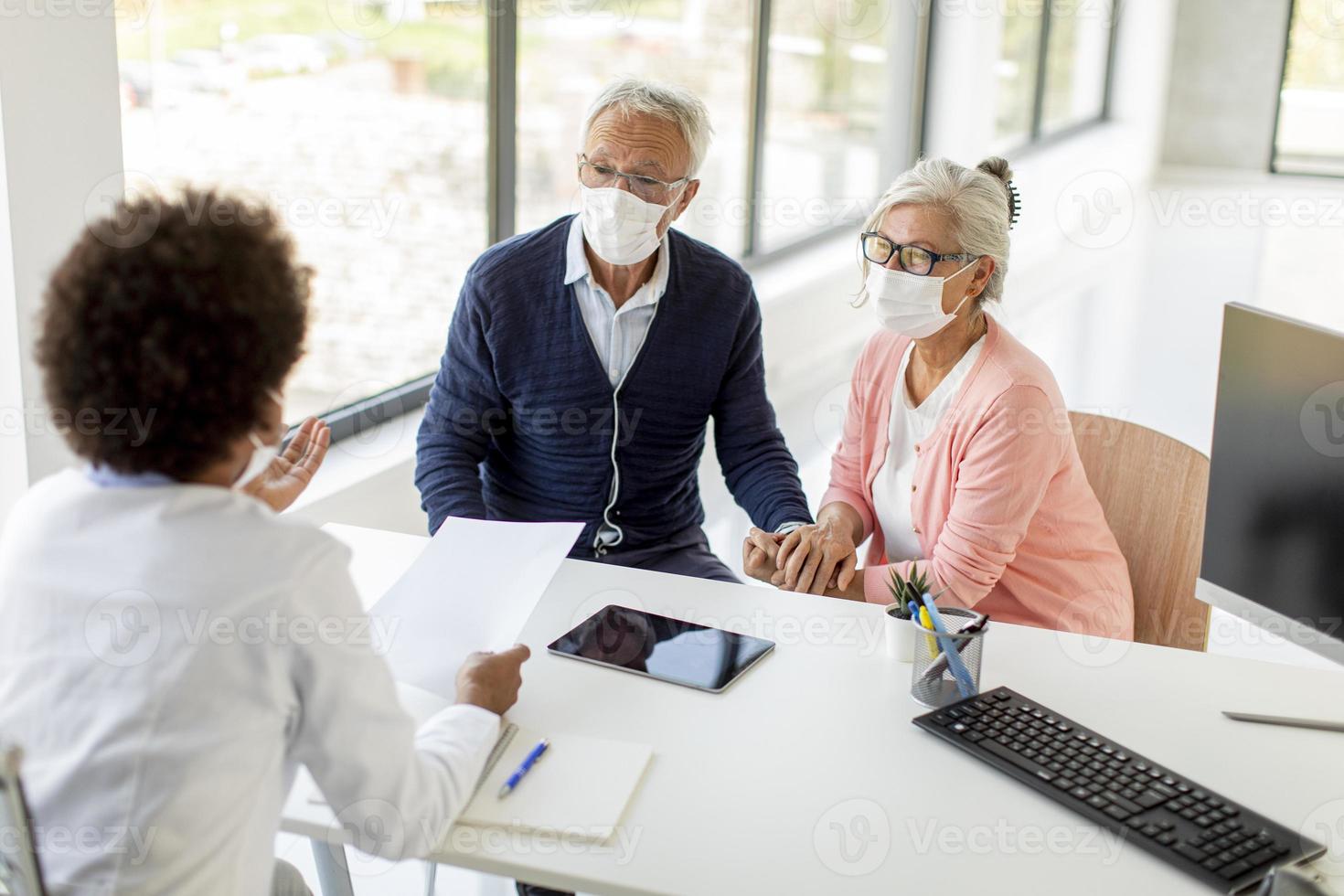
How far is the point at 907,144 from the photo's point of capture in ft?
21.8

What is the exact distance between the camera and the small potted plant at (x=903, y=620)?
1.55 m

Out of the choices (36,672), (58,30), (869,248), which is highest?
(58,30)

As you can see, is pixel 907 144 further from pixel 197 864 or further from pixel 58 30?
pixel 197 864

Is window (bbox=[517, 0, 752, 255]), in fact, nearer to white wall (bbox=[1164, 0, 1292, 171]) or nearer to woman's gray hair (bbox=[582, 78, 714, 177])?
woman's gray hair (bbox=[582, 78, 714, 177])

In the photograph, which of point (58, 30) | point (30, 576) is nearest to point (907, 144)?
point (58, 30)

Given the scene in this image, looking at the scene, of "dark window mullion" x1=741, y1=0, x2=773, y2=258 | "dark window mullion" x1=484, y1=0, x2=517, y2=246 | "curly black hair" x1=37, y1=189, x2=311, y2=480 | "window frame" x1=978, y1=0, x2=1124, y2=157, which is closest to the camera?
"curly black hair" x1=37, y1=189, x2=311, y2=480

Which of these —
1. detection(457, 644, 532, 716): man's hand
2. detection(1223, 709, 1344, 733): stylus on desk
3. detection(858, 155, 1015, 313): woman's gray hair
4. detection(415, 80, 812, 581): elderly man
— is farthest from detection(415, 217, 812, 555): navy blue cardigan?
detection(1223, 709, 1344, 733): stylus on desk

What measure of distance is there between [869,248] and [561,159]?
2258mm

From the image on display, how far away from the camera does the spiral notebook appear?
4.00 ft

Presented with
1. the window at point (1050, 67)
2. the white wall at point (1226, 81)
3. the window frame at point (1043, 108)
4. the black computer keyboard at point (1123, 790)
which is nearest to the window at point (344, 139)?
the black computer keyboard at point (1123, 790)

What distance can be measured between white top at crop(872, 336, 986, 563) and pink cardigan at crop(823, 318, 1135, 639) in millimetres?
35

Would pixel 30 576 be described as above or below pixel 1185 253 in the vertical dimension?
above

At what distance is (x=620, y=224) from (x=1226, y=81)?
9837mm

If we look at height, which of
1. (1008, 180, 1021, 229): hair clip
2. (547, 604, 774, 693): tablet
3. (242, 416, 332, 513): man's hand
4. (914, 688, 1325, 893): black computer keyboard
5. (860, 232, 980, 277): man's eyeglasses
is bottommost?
(547, 604, 774, 693): tablet
